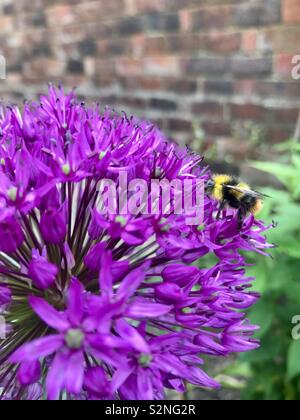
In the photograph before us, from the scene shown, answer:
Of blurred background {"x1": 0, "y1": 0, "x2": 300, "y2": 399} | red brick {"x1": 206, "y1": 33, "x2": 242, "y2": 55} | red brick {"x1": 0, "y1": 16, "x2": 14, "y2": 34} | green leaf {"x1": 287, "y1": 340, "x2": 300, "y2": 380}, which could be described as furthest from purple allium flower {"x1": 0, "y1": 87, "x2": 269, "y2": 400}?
red brick {"x1": 0, "y1": 16, "x2": 14, "y2": 34}

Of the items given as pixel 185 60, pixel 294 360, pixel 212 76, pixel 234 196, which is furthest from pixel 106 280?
pixel 185 60

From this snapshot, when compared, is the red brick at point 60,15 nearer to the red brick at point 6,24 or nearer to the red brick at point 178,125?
the red brick at point 6,24

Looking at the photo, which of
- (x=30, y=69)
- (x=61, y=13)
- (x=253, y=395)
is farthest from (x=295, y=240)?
(x=30, y=69)

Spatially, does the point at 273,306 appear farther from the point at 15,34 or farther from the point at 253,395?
the point at 15,34

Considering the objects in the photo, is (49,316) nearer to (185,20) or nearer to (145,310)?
(145,310)

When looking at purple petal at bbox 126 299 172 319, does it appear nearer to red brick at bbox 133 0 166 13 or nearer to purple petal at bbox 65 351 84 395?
purple petal at bbox 65 351 84 395

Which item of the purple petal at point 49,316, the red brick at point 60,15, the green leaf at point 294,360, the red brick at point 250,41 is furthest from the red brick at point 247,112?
the purple petal at point 49,316
